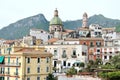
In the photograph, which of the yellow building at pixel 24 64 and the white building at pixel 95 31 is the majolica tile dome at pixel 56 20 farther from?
the yellow building at pixel 24 64

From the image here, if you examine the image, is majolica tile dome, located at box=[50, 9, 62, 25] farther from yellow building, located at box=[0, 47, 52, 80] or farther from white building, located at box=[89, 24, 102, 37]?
yellow building, located at box=[0, 47, 52, 80]

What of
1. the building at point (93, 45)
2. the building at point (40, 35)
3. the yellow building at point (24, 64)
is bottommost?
the yellow building at point (24, 64)

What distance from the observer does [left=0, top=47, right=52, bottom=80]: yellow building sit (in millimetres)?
Answer: 54000

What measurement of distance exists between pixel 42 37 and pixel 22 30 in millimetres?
92439

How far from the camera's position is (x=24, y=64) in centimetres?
5394

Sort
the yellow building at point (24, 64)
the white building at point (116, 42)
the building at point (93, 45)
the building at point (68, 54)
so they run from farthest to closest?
the white building at point (116, 42), the building at point (93, 45), the building at point (68, 54), the yellow building at point (24, 64)

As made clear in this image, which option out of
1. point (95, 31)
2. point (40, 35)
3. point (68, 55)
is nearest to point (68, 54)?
point (68, 55)

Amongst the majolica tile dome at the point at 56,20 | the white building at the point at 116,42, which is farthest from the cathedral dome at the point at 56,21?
the white building at the point at 116,42

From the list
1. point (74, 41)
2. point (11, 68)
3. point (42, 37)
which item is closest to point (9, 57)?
point (11, 68)

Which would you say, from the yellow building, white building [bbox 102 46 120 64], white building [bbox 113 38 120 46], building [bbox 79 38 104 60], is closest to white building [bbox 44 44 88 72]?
building [bbox 79 38 104 60]

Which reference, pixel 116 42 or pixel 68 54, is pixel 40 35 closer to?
pixel 68 54

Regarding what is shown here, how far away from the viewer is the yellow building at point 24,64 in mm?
54000

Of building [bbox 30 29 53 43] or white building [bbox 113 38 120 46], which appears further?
building [bbox 30 29 53 43]

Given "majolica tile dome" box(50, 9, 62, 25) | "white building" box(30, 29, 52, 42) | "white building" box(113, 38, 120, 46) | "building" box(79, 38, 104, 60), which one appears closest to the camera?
"building" box(79, 38, 104, 60)
